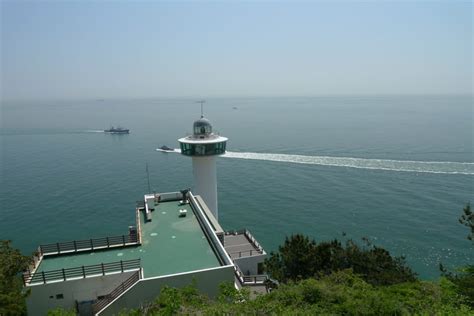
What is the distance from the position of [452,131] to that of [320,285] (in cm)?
10539

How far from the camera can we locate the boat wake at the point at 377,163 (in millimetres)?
61750

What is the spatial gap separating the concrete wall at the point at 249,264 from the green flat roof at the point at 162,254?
8.38 m

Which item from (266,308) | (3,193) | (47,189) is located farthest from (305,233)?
(3,193)

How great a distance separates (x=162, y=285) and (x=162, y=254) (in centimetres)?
330

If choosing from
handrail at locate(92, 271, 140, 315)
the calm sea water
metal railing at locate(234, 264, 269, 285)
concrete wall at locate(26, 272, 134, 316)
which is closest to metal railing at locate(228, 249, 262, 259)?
metal railing at locate(234, 264, 269, 285)

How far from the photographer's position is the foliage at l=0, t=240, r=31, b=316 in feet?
45.9

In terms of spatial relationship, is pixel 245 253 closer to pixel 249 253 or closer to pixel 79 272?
pixel 249 253

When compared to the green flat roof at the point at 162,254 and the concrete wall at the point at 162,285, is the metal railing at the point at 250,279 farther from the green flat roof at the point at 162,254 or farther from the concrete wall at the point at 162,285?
the concrete wall at the point at 162,285

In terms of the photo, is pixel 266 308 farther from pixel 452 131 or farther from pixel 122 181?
pixel 452 131

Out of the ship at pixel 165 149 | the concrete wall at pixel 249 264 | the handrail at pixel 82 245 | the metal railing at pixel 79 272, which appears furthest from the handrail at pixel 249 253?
the ship at pixel 165 149

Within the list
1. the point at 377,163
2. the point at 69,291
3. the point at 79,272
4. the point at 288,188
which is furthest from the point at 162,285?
the point at 377,163

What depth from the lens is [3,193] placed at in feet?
189

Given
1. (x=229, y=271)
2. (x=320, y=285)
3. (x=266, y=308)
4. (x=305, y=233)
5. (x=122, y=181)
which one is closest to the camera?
(x=266, y=308)

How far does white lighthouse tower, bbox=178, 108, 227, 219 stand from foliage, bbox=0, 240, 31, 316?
16.4 metres
